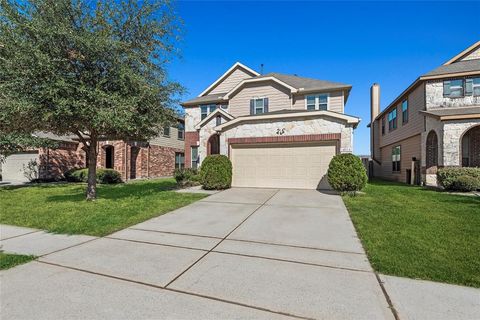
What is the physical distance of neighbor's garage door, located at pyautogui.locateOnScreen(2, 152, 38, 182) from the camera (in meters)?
17.9

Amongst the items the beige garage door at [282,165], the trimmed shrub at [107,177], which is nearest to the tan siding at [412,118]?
the beige garage door at [282,165]

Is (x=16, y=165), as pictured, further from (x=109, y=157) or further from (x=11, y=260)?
(x=11, y=260)

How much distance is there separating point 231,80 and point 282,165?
10.3 meters

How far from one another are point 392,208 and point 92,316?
784 cm

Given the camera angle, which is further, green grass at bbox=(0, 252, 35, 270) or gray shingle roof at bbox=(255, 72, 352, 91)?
gray shingle roof at bbox=(255, 72, 352, 91)

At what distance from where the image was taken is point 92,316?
248cm

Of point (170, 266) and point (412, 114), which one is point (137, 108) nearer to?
point (170, 266)

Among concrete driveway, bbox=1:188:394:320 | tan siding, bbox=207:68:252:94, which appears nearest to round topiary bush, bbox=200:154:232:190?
concrete driveway, bbox=1:188:394:320

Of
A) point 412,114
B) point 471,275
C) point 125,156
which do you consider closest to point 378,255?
point 471,275

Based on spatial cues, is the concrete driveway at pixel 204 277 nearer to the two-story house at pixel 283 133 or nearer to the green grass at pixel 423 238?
the green grass at pixel 423 238

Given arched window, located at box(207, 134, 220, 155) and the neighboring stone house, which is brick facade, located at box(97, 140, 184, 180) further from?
arched window, located at box(207, 134, 220, 155)

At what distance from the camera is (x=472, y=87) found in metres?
13.3

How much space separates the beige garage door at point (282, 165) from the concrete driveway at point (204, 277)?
619 cm

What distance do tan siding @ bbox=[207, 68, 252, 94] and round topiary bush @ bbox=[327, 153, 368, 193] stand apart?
11.9 meters
